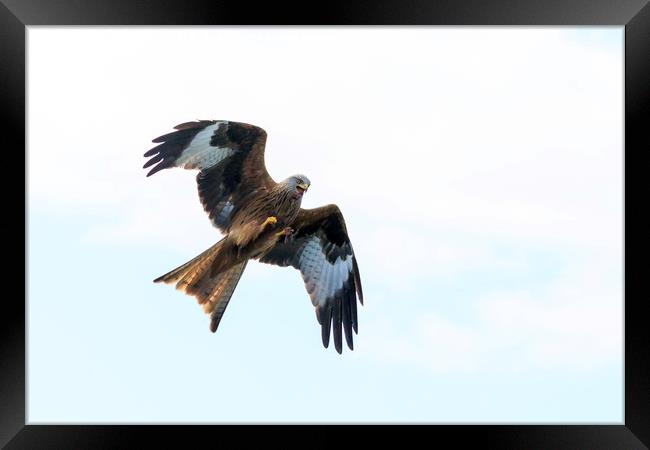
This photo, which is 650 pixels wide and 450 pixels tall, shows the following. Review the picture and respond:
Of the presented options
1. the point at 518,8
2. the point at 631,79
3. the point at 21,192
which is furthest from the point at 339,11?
the point at 21,192

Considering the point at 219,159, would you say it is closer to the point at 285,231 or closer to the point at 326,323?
the point at 285,231

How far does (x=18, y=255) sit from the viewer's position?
504 centimetres

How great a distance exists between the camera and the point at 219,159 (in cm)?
662

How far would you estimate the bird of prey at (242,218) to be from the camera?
6.35 metres

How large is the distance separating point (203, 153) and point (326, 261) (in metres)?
1.48

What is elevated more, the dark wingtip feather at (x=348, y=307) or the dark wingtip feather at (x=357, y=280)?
the dark wingtip feather at (x=357, y=280)

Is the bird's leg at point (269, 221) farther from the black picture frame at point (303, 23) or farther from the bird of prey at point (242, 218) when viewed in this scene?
the black picture frame at point (303, 23)

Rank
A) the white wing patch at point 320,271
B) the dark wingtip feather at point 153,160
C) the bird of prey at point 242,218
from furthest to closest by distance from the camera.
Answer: the white wing patch at point 320,271, the bird of prey at point 242,218, the dark wingtip feather at point 153,160

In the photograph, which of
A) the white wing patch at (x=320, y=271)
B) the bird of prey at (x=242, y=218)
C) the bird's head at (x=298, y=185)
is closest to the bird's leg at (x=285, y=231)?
the bird of prey at (x=242, y=218)

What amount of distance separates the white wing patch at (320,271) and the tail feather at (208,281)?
3.07 ft

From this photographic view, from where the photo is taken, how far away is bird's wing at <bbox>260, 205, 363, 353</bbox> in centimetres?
699

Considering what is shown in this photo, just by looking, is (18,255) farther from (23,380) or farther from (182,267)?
(182,267)

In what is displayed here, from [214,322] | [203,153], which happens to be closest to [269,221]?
[203,153]

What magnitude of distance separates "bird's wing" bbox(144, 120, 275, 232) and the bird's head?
240mm
